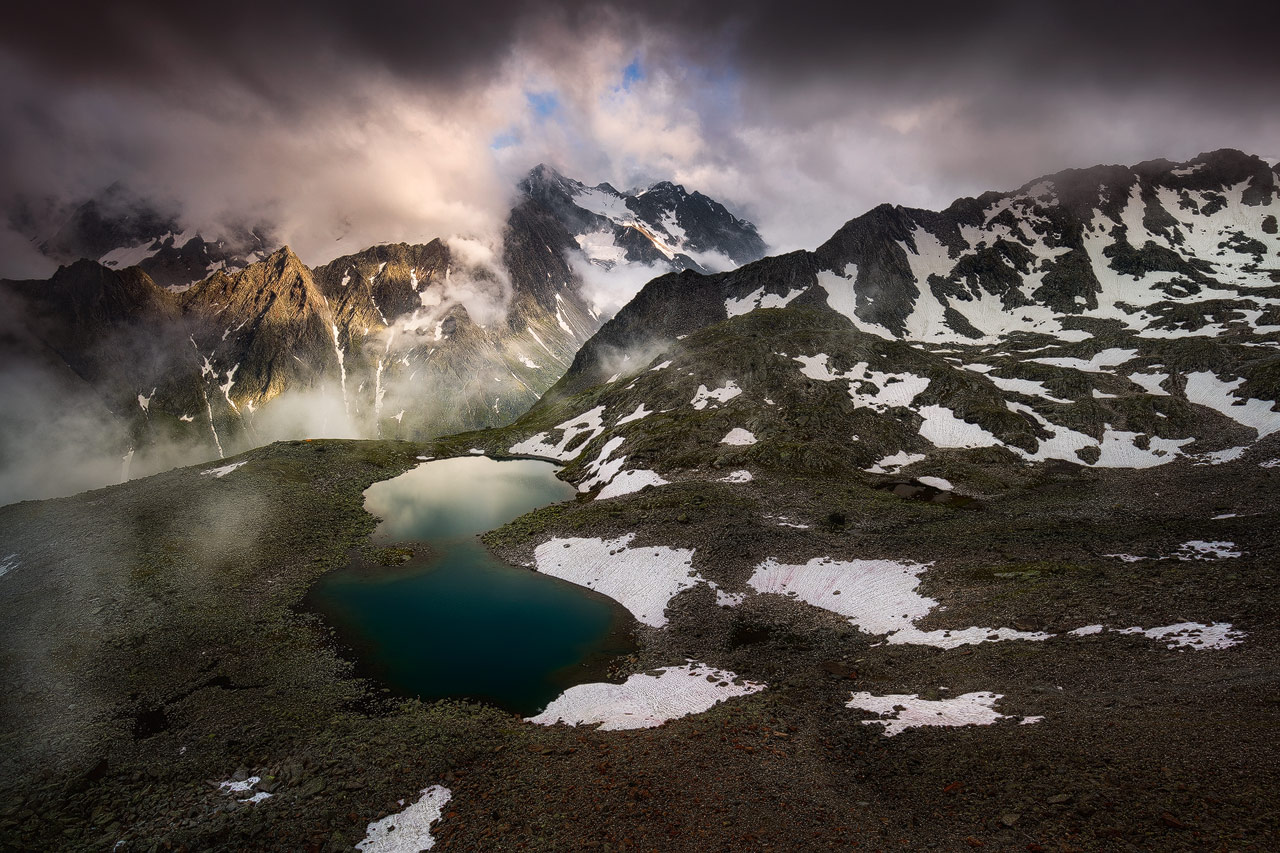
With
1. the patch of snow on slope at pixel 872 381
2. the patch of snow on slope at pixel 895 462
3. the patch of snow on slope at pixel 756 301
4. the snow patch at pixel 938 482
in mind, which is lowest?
the snow patch at pixel 938 482

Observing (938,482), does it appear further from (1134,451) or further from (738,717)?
(738,717)

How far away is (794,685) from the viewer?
31.2m

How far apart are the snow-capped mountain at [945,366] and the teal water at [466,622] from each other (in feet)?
94.1

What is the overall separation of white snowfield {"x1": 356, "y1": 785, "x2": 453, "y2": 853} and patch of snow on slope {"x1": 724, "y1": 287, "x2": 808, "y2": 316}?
17003cm

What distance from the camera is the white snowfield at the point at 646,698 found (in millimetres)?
29875

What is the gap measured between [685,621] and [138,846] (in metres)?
32.9

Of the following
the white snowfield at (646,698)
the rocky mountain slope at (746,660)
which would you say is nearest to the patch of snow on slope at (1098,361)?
the rocky mountain slope at (746,660)

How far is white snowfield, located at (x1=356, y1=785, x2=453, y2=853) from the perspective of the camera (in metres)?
20.2

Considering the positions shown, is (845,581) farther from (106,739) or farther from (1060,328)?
(1060,328)

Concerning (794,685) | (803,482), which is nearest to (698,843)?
(794,685)

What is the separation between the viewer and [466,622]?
4556 centimetres

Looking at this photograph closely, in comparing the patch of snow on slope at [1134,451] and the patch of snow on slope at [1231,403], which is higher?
the patch of snow on slope at [1231,403]

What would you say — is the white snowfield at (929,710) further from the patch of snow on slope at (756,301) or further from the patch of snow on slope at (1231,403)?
the patch of snow on slope at (756,301)

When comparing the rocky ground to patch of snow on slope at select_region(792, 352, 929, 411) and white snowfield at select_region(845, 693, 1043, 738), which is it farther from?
patch of snow on slope at select_region(792, 352, 929, 411)
